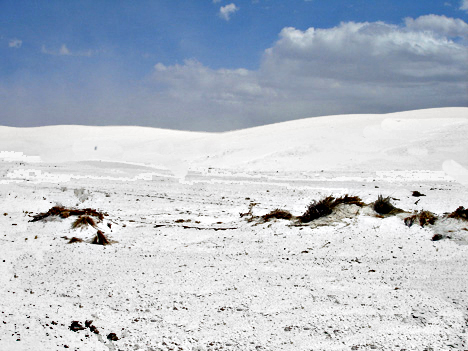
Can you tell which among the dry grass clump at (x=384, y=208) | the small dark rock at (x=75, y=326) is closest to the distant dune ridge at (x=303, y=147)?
the dry grass clump at (x=384, y=208)

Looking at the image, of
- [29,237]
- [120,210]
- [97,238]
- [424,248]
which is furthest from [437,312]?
[120,210]

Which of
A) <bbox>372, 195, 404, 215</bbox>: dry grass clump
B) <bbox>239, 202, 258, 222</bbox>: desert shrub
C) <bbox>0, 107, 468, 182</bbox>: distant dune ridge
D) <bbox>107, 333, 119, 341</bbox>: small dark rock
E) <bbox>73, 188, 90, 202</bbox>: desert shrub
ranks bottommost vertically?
<bbox>107, 333, 119, 341</bbox>: small dark rock

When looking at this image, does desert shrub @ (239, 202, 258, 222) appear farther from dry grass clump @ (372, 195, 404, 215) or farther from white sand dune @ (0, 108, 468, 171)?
white sand dune @ (0, 108, 468, 171)

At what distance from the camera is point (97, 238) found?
5781 mm

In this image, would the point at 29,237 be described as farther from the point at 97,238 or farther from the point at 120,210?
the point at 120,210

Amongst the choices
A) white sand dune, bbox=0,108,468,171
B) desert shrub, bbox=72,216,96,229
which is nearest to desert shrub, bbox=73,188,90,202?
desert shrub, bbox=72,216,96,229

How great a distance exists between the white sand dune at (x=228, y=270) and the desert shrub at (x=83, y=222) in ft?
0.28

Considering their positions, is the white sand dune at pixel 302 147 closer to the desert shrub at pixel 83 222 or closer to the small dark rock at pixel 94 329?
the desert shrub at pixel 83 222

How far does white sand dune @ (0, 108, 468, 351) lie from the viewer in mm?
3396

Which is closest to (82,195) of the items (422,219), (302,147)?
(422,219)

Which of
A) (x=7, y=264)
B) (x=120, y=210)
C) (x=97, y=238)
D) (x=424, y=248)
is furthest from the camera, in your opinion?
(x=120, y=210)

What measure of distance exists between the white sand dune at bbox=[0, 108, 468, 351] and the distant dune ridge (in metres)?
3.67

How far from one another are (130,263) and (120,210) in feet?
11.5

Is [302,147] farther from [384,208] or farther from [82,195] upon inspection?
[384,208]
